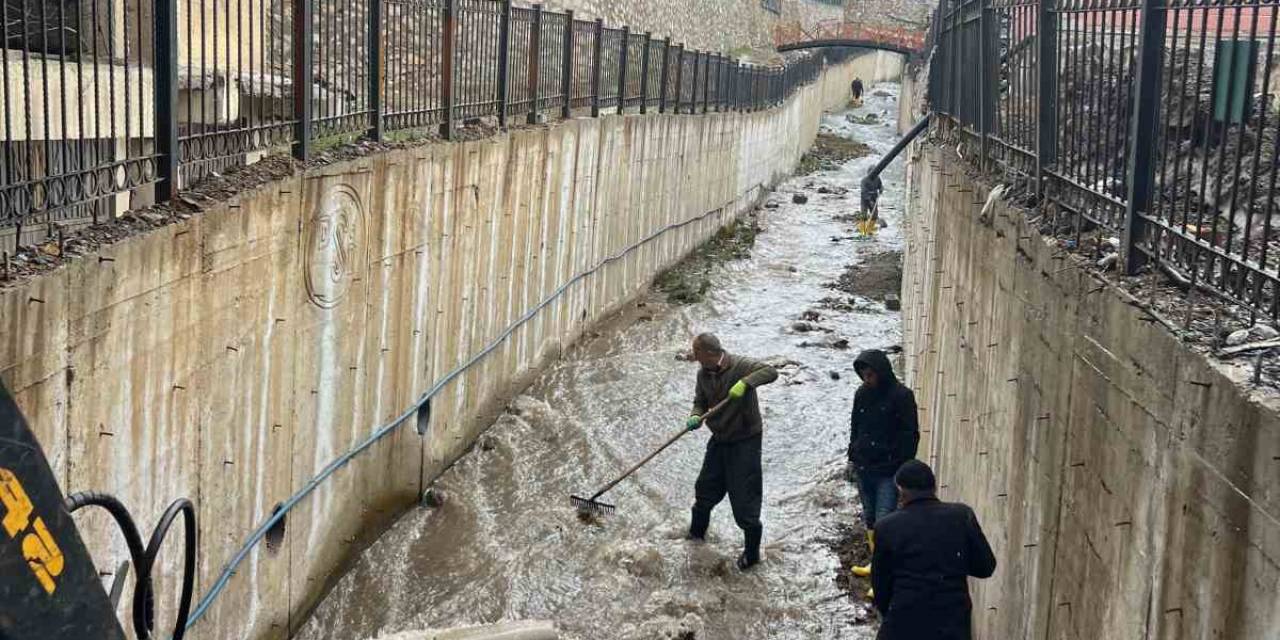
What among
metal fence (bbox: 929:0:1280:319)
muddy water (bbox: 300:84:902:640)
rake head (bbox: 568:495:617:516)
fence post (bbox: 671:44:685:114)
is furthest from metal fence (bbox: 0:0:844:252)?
metal fence (bbox: 929:0:1280:319)

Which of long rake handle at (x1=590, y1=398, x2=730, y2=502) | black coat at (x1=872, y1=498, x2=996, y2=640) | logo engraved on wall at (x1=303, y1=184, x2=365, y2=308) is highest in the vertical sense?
logo engraved on wall at (x1=303, y1=184, x2=365, y2=308)

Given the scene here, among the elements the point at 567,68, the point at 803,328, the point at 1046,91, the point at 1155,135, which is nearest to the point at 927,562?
the point at 1155,135

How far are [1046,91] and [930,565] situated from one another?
245cm

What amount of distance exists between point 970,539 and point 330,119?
4859mm

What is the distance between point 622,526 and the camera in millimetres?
9680

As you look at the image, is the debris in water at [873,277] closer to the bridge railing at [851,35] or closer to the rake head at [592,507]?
the rake head at [592,507]

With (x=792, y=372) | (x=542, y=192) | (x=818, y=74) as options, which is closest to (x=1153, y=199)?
(x=542, y=192)

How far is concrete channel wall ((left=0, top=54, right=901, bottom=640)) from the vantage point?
5.02 metres

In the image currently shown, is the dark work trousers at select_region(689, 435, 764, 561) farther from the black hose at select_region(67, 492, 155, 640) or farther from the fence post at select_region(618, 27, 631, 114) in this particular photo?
the fence post at select_region(618, 27, 631, 114)

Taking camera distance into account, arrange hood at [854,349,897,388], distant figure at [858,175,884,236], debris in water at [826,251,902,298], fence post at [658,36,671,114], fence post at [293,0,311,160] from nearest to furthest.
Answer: fence post at [293,0,311,160]
hood at [854,349,897,388]
fence post at [658,36,671,114]
debris in water at [826,251,902,298]
distant figure at [858,175,884,236]

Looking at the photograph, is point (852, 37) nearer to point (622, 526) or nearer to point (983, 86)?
point (983, 86)

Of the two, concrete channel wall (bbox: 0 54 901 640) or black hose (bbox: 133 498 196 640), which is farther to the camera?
concrete channel wall (bbox: 0 54 901 640)

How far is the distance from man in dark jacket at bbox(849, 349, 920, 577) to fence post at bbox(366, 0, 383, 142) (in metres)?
3.69

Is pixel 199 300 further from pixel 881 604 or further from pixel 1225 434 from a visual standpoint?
→ pixel 1225 434
